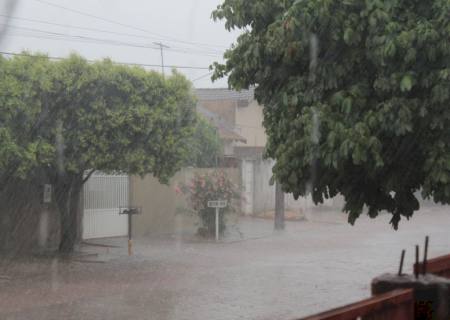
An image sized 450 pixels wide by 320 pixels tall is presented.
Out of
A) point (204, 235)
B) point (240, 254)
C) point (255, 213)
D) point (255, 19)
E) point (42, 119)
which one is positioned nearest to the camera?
point (255, 19)

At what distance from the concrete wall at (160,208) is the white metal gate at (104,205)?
0.53 meters

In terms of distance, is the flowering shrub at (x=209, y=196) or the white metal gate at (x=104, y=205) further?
the flowering shrub at (x=209, y=196)

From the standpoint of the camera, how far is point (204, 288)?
11.7 meters

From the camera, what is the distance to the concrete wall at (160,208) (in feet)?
65.9

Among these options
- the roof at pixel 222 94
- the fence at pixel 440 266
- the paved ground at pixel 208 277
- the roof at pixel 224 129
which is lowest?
the paved ground at pixel 208 277

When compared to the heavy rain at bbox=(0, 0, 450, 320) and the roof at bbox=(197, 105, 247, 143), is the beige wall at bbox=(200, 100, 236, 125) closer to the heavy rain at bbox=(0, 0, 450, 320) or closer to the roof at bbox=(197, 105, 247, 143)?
the roof at bbox=(197, 105, 247, 143)

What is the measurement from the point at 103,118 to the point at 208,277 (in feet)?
12.4

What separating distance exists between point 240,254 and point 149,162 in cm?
336

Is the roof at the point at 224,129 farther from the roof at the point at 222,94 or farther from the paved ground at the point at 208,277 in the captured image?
the paved ground at the point at 208,277

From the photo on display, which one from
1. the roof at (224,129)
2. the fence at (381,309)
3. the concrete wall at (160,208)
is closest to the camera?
the fence at (381,309)

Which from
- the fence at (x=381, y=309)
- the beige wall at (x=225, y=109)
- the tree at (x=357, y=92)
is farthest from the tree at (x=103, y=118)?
the beige wall at (x=225, y=109)

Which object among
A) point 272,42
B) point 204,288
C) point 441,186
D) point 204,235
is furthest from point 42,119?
point 441,186

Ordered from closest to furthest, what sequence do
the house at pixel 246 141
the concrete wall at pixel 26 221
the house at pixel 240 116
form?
the concrete wall at pixel 26 221 < the house at pixel 246 141 < the house at pixel 240 116

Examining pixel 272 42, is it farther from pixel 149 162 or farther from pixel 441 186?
pixel 149 162
